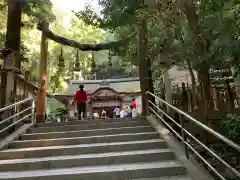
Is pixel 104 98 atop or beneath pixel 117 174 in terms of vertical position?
atop

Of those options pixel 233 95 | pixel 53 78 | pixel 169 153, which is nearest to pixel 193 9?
pixel 169 153

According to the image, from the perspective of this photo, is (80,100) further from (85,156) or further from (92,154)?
(85,156)

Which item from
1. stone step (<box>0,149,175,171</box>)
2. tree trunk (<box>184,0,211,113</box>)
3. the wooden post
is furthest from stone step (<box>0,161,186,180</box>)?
the wooden post

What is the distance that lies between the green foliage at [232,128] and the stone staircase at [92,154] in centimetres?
210

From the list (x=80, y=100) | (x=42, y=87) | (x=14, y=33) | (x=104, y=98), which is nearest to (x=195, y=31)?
(x=80, y=100)

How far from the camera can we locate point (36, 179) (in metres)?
4.34

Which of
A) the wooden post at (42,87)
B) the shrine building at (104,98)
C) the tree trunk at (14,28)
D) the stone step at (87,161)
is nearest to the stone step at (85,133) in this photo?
the stone step at (87,161)

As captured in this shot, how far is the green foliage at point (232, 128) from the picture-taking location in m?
6.73

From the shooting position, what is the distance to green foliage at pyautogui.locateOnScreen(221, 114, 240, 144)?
22.1ft

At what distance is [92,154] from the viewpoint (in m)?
5.41

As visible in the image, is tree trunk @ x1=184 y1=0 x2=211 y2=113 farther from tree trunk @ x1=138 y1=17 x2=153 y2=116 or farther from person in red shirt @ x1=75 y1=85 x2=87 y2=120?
person in red shirt @ x1=75 y1=85 x2=87 y2=120

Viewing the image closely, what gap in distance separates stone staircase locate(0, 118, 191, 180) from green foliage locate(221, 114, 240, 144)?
2.10 metres

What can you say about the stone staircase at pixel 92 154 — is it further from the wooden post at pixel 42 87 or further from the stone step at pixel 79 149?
the wooden post at pixel 42 87

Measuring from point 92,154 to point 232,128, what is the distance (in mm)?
3864
